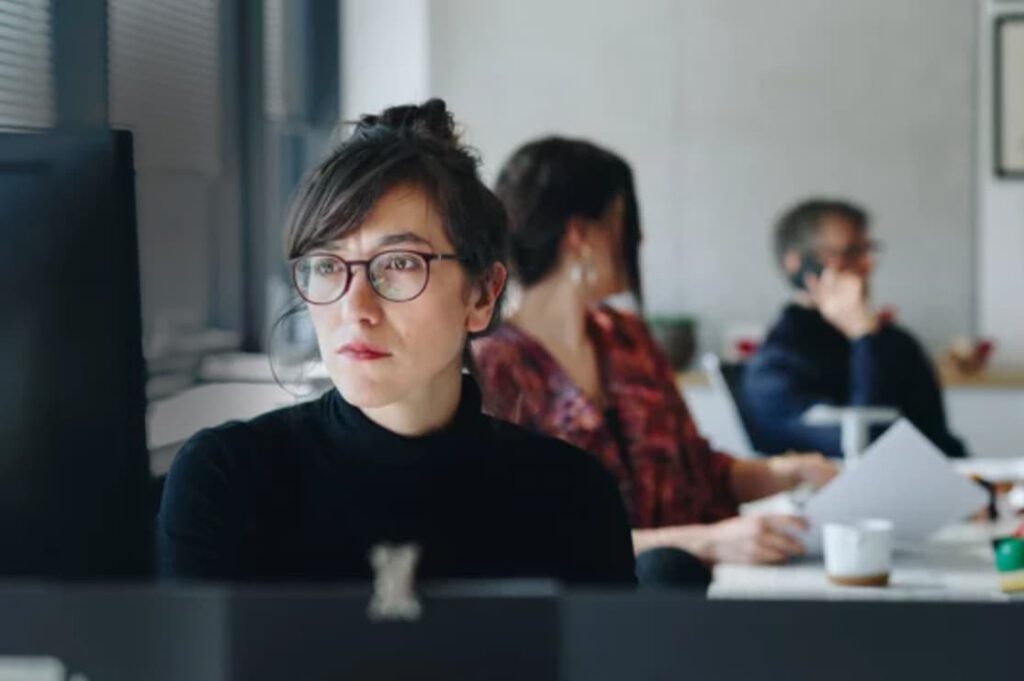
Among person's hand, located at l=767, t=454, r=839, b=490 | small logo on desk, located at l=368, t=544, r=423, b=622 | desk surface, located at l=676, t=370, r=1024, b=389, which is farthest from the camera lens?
desk surface, located at l=676, t=370, r=1024, b=389

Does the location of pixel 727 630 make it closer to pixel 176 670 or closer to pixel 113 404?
pixel 176 670

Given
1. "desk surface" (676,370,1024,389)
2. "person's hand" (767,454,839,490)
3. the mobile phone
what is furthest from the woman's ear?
"desk surface" (676,370,1024,389)

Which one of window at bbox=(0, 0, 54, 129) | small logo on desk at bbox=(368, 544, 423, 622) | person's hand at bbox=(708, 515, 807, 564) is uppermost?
window at bbox=(0, 0, 54, 129)

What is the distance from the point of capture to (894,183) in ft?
13.6

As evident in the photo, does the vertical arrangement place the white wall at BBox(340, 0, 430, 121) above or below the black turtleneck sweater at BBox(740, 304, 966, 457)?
above

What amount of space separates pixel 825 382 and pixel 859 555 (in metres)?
1.53

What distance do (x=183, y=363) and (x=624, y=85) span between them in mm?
3466

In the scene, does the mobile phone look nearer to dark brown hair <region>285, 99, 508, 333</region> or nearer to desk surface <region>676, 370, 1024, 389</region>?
desk surface <region>676, 370, 1024, 389</region>

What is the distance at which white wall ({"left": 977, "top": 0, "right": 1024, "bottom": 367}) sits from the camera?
162 inches

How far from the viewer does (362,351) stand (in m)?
0.71

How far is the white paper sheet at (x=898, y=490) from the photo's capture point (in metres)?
1.53

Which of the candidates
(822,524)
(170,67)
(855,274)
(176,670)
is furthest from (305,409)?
(855,274)

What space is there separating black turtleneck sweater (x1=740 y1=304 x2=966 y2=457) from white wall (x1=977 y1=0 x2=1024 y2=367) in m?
1.17

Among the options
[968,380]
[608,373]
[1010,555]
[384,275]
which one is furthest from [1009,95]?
[384,275]
